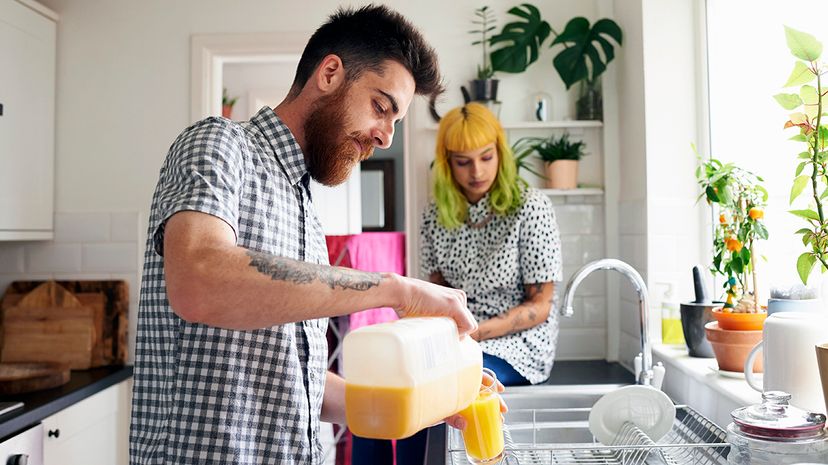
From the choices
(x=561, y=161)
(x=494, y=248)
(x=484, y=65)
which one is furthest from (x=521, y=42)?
(x=494, y=248)

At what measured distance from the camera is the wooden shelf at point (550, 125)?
8.89 feet

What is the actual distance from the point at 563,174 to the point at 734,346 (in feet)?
3.70

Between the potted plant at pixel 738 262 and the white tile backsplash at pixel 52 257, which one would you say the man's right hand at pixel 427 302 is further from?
the white tile backsplash at pixel 52 257

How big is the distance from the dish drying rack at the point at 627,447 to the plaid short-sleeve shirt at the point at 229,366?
1.02 ft

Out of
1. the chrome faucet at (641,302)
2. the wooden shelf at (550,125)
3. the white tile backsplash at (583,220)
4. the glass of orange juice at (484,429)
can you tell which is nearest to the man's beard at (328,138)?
the glass of orange juice at (484,429)

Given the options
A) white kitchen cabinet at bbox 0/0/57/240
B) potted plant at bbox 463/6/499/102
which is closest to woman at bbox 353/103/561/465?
potted plant at bbox 463/6/499/102

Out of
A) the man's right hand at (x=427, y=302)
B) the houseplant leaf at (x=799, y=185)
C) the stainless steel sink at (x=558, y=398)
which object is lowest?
the stainless steel sink at (x=558, y=398)

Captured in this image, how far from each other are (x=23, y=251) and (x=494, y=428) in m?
2.40

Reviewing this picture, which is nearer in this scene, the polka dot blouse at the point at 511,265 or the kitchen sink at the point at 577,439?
the kitchen sink at the point at 577,439

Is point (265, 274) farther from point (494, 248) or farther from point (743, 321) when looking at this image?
point (494, 248)

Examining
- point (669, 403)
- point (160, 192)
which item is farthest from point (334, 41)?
point (669, 403)

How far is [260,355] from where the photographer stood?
114 centimetres

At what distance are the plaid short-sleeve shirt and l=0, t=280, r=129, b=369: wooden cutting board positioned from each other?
5.57ft

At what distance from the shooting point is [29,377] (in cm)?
222
